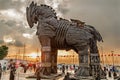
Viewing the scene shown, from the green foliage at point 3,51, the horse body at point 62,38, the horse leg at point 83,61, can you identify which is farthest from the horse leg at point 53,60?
the green foliage at point 3,51

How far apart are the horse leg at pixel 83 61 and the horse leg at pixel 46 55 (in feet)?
8.75

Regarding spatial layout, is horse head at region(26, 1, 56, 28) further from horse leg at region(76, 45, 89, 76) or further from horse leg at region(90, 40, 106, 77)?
horse leg at region(90, 40, 106, 77)

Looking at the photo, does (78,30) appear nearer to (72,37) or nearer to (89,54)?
(72,37)

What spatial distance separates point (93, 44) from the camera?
1666cm

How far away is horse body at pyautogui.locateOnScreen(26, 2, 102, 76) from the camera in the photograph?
16125 mm

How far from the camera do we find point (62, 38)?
16.7 meters

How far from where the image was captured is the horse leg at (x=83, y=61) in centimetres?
1573

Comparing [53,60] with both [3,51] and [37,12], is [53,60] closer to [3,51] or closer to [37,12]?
[37,12]

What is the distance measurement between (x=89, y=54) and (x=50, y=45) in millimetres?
3564

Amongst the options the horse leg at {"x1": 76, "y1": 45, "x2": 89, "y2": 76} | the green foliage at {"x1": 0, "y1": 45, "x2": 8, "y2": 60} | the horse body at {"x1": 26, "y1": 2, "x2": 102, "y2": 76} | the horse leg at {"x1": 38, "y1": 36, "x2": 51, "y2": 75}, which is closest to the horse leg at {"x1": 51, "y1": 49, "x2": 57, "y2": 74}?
the horse body at {"x1": 26, "y1": 2, "x2": 102, "y2": 76}

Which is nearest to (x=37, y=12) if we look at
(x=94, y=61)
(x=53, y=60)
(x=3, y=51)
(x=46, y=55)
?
(x=46, y=55)

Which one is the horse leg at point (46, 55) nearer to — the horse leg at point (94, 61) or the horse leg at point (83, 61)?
the horse leg at point (83, 61)

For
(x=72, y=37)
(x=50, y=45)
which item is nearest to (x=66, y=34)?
(x=72, y=37)

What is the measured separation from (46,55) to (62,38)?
210 cm
